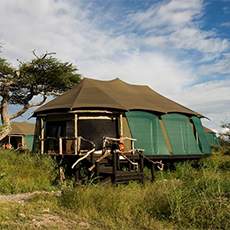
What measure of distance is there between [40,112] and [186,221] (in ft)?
37.1

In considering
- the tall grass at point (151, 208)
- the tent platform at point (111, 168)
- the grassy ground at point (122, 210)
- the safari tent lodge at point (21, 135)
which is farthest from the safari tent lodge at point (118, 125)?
the safari tent lodge at point (21, 135)

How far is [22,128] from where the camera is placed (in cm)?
3284

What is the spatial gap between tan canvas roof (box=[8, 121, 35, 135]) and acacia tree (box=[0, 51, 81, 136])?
8.91 meters

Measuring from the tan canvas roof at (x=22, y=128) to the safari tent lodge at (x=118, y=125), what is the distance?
684 inches

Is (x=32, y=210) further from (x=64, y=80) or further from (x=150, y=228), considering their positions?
(x=64, y=80)

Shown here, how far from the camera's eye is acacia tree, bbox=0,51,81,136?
2075cm

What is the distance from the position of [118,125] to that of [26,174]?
17.6 ft

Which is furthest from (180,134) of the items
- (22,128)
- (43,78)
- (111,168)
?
(22,128)

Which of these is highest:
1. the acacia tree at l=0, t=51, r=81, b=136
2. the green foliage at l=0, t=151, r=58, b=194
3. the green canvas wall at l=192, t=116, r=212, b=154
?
the acacia tree at l=0, t=51, r=81, b=136

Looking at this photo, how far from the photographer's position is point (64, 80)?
22188mm

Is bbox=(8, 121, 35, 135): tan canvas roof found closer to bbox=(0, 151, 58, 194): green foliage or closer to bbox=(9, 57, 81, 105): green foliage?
bbox=(9, 57, 81, 105): green foliage

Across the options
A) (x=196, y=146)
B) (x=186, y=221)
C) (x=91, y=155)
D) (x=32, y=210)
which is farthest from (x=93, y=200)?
(x=196, y=146)

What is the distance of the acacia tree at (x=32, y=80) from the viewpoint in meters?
20.8

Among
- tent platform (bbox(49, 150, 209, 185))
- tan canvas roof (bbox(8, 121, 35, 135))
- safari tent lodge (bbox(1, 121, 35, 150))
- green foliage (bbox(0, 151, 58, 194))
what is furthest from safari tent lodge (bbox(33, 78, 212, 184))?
tan canvas roof (bbox(8, 121, 35, 135))
